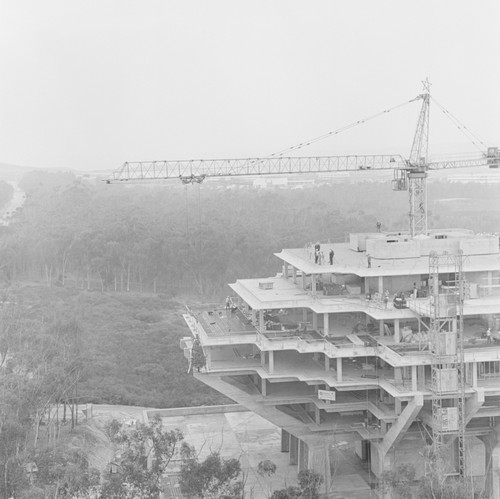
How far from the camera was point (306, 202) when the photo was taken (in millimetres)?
81000

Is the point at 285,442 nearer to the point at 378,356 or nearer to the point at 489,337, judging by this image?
the point at 378,356

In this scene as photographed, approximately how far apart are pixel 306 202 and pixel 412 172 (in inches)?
1718

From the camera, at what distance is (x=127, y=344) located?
4462 cm

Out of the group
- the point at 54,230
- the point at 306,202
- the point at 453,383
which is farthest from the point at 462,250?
the point at 306,202

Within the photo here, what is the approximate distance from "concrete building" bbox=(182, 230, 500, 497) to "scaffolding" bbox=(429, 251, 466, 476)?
0.03 metres

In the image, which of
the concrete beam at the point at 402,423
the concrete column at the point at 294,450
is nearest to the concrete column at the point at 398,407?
the concrete beam at the point at 402,423

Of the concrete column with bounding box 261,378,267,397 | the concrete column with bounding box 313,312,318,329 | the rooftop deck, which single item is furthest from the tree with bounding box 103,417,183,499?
the rooftop deck

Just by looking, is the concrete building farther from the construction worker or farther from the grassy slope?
the grassy slope

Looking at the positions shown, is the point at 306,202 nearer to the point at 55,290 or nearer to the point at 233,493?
the point at 55,290

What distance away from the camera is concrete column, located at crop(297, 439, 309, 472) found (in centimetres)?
2611

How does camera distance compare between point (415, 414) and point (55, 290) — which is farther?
point (55, 290)

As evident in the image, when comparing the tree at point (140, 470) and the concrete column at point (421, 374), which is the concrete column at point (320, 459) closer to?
the concrete column at point (421, 374)

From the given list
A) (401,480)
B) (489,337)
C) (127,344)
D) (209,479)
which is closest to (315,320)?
(489,337)

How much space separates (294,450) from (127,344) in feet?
61.1
